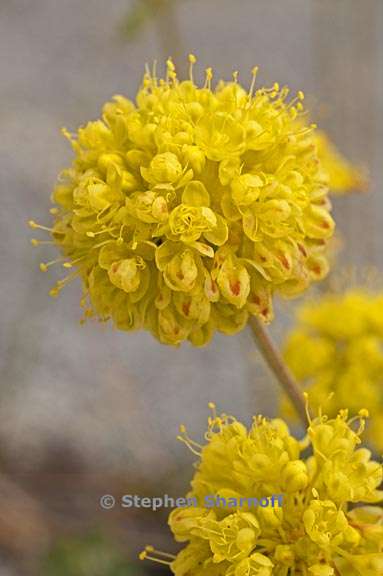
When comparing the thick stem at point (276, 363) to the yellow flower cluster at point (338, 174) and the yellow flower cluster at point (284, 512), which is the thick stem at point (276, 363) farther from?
the yellow flower cluster at point (338, 174)

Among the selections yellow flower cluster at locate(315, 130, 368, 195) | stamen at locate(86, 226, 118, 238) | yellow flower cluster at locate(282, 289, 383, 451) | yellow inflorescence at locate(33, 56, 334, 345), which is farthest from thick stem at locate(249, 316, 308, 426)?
yellow flower cluster at locate(315, 130, 368, 195)

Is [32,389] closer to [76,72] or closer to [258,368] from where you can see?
[258,368]

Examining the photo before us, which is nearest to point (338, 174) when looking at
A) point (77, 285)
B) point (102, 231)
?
point (102, 231)

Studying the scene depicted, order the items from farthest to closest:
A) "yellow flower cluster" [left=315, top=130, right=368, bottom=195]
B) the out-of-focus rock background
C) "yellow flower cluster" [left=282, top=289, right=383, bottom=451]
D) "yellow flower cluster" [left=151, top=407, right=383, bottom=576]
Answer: the out-of-focus rock background < "yellow flower cluster" [left=315, top=130, right=368, bottom=195] < "yellow flower cluster" [left=282, top=289, right=383, bottom=451] < "yellow flower cluster" [left=151, top=407, right=383, bottom=576]

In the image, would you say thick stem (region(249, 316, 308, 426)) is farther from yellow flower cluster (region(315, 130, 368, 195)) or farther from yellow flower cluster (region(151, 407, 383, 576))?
yellow flower cluster (region(315, 130, 368, 195))

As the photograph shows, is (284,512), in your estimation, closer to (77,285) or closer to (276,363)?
(276,363)

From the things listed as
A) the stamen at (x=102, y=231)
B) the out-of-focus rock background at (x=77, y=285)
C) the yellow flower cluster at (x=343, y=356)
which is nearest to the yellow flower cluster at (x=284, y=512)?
the stamen at (x=102, y=231)

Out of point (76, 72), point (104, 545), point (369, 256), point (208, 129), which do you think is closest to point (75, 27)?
point (76, 72)
